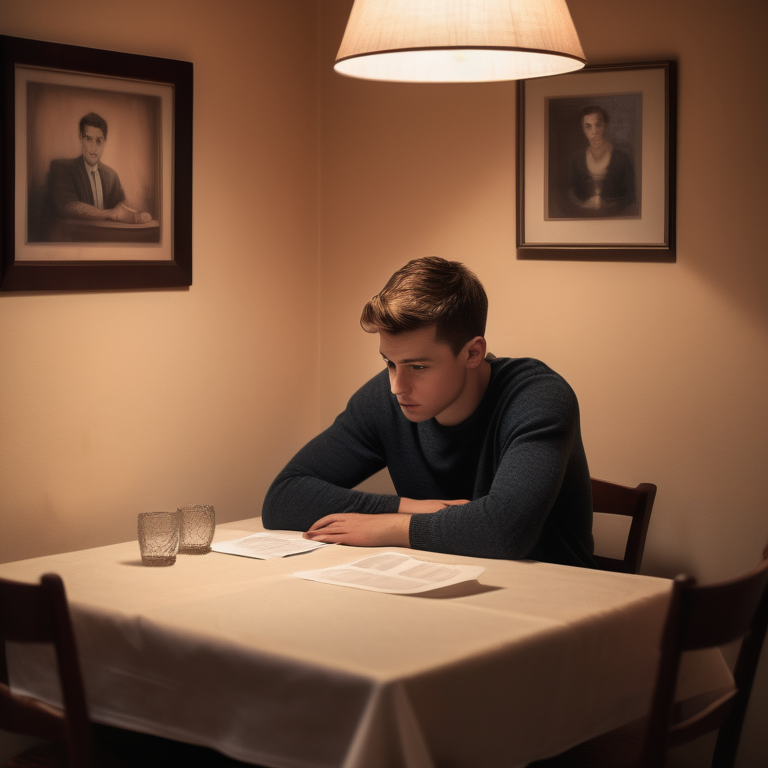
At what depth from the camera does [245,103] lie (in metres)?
3.00

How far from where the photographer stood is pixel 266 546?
214 centimetres

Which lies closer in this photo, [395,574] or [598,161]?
[395,574]

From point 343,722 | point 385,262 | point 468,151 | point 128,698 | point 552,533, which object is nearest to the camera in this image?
point 343,722

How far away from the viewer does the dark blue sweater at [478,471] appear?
202cm

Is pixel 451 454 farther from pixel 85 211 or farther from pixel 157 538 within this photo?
pixel 85 211

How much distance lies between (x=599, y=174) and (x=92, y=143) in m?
1.36

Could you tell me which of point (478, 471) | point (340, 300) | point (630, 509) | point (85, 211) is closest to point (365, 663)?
point (478, 471)

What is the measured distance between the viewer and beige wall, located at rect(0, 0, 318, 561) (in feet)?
8.12

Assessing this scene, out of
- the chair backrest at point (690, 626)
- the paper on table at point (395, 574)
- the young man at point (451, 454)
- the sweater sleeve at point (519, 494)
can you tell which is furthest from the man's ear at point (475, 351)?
the chair backrest at point (690, 626)

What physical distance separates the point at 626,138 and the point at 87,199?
144 centimetres

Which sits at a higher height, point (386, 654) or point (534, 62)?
point (534, 62)

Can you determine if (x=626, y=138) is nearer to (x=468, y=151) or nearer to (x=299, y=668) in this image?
(x=468, y=151)

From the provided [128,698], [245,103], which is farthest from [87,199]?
[128,698]

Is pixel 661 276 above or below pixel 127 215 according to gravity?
below
